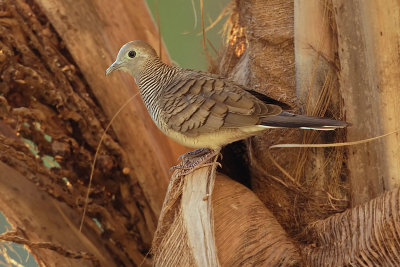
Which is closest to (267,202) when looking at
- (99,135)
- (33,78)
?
(99,135)

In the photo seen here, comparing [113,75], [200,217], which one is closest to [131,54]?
[113,75]

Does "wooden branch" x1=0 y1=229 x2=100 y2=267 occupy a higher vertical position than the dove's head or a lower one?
lower

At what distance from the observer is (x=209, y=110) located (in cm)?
111

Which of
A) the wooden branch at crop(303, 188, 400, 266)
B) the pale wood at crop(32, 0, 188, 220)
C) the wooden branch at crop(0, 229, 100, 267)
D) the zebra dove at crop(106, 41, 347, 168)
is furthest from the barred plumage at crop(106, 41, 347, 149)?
the wooden branch at crop(0, 229, 100, 267)

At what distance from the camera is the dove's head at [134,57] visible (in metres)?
1.27

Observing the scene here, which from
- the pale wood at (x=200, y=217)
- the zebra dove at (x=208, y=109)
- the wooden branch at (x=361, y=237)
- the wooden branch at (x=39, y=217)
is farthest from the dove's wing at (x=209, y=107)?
the wooden branch at (x=39, y=217)

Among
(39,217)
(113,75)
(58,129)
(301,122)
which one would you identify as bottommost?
(39,217)

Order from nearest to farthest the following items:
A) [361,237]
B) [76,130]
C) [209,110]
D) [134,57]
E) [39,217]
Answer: [361,237] → [209,110] → [134,57] → [39,217] → [76,130]

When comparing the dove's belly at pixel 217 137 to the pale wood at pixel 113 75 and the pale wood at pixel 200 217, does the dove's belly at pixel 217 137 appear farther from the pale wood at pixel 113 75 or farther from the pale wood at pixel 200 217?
the pale wood at pixel 113 75

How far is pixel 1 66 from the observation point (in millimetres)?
1404

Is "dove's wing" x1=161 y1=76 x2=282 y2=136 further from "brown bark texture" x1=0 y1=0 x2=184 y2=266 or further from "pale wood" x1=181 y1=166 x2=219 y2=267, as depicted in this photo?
"brown bark texture" x1=0 y1=0 x2=184 y2=266

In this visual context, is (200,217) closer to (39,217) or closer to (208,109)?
(208,109)

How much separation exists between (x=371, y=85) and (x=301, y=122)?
0.48ft

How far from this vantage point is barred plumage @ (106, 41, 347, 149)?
1073mm
